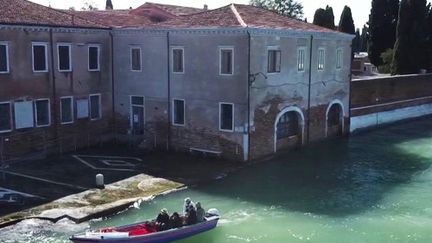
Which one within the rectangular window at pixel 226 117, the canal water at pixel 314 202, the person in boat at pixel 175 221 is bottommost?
the canal water at pixel 314 202

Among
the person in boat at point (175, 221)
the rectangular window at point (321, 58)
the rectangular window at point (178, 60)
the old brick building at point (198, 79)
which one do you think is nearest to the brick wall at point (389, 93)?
the old brick building at point (198, 79)

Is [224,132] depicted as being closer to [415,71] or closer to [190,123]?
[190,123]

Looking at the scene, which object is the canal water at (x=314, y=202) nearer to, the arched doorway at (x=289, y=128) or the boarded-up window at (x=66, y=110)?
the arched doorway at (x=289, y=128)

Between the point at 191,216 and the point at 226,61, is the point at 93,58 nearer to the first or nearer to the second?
the point at 226,61

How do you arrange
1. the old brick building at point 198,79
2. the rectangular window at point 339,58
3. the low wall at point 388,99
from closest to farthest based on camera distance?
the old brick building at point 198,79
the rectangular window at point 339,58
the low wall at point 388,99

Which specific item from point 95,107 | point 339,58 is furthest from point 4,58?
point 339,58
